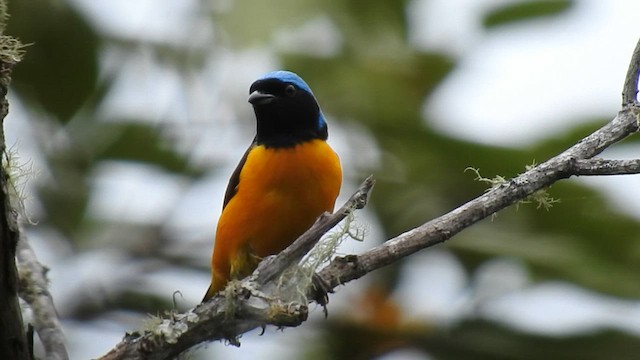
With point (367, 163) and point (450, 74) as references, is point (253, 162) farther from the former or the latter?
point (450, 74)

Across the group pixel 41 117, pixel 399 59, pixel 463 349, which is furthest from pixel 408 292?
pixel 41 117

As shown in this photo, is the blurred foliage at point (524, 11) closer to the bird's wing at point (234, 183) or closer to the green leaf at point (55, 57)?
the bird's wing at point (234, 183)

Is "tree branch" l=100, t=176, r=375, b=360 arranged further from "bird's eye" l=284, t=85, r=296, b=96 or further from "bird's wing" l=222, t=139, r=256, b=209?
"bird's eye" l=284, t=85, r=296, b=96

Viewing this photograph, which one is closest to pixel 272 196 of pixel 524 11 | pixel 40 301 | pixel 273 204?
pixel 273 204

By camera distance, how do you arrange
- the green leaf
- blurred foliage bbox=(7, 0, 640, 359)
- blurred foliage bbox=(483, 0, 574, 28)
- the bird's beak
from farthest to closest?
blurred foliage bbox=(483, 0, 574, 28) → the green leaf → blurred foliage bbox=(7, 0, 640, 359) → the bird's beak

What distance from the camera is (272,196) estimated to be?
4.88 metres

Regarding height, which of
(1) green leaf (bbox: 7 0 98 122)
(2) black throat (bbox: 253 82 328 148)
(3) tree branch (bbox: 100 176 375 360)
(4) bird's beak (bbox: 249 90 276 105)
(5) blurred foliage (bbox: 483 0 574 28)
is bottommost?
(3) tree branch (bbox: 100 176 375 360)

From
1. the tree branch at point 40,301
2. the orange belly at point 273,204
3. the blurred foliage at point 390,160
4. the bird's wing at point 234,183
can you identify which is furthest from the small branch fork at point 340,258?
the blurred foliage at point 390,160

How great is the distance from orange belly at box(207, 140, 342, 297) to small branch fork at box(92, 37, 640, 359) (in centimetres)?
143

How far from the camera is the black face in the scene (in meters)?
5.20

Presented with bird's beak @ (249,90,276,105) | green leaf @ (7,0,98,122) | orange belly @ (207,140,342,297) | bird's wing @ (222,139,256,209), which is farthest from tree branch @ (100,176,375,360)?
green leaf @ (7,0,98,122)

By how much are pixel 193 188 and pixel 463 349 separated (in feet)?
6.06

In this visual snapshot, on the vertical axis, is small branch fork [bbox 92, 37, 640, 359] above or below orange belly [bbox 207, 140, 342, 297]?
below

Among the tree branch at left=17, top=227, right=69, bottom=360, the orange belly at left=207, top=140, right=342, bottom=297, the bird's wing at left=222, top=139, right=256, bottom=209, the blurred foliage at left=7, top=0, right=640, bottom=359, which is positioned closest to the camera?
the tree branch at left=17, top=227, right=69, bottom=360
